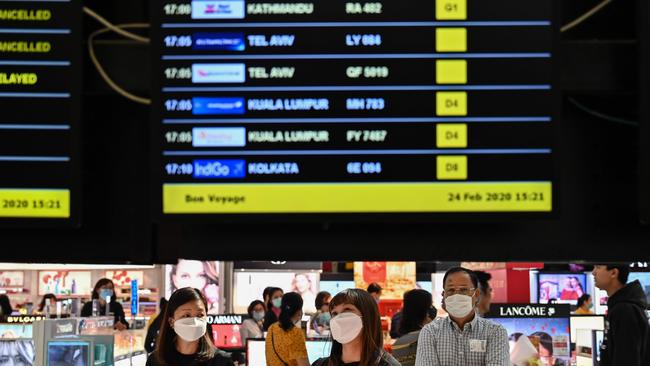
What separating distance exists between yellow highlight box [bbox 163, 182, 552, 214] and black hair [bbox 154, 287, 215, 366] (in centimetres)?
240

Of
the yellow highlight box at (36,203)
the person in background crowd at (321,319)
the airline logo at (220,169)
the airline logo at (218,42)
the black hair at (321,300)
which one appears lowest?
the person in background crowd at (321,319)

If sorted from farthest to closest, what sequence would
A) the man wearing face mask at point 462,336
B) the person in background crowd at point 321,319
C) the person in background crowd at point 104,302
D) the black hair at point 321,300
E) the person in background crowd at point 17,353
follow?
the black hair at point 321,300 → the person in background crowd at point 104,302 → the person in background crowd at point 321,319 → the person in background crowd at point 17,353 → the man wearing face mask at point 462,336

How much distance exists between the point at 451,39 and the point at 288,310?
5774 mm

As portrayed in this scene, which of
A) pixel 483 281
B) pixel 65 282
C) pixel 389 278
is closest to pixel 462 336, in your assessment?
pixel 483 281

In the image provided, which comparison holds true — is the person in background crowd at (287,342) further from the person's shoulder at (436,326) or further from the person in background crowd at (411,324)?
the person's shoulder at (436,326)

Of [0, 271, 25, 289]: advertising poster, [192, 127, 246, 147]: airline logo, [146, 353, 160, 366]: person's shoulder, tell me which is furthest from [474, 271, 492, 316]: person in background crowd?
[0, 271, 25, 289]: advertising poster

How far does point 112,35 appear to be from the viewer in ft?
6.14

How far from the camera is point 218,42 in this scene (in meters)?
1.77

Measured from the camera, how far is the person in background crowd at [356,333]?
389cm

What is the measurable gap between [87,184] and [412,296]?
448 centimetres

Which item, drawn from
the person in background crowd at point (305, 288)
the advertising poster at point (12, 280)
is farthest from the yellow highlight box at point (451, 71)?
the advertising poster at point (12, 280)

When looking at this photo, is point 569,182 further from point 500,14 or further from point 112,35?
point 112,35

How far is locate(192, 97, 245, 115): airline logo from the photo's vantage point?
175 cm

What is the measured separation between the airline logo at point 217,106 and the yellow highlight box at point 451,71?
397 millimetres
